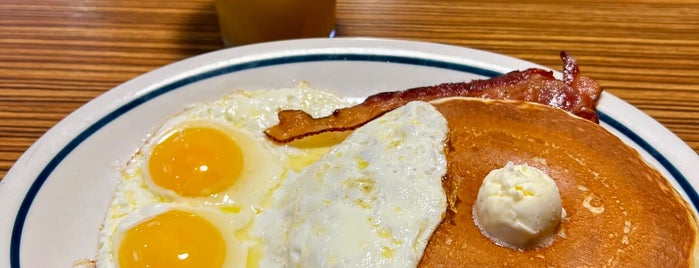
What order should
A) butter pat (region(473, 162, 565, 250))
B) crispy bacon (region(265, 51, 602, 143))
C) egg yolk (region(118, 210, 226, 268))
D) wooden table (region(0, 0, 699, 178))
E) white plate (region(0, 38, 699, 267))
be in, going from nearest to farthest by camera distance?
butter pat (region(473, 162, 565, 250)), egg yolk (region(118, 210, 226, 268)), white plate (region(0, 38, 699, 267)), crispy bacon (region(265, 51, 602, 143)), wooden table (region(0, 0, 699, 178))

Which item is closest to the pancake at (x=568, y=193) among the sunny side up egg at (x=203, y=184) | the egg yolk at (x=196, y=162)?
the sunny side up egg at (x=203, y=184)

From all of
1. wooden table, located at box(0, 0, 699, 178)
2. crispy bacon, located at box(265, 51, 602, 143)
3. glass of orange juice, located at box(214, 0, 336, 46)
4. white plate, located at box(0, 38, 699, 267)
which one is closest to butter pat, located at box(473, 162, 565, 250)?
crispy bacon, located at box(265, 51, 602, 143)

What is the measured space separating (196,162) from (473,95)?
2.99 feet

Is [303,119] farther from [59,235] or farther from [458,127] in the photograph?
[59,235]

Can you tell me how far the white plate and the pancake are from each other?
0.41 metres

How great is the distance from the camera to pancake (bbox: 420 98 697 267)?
1425 millimetres

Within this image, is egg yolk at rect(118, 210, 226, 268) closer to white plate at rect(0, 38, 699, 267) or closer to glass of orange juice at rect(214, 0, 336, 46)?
white plate at rect(0, 38, 699, 267)

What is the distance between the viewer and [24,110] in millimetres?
2287

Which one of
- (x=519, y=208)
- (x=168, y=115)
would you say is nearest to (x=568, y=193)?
(x=519, y=208)

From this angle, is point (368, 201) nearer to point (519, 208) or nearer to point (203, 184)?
point (519, 208)

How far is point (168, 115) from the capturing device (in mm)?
2145

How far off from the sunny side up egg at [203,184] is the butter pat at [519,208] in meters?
0.65

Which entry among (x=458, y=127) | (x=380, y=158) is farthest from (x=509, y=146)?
(x=380, y=158)

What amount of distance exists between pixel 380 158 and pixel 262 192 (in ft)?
1.36
